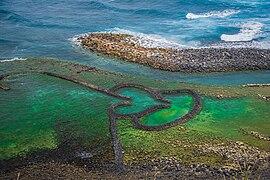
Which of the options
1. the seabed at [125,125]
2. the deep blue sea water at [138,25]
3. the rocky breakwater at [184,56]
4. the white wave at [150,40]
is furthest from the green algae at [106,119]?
the white wave at [150,40]

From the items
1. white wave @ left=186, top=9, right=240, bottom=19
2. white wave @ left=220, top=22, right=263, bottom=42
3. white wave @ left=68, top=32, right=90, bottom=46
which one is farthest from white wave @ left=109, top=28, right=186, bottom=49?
white wave @ left=186, top=9, right=240, bottom=19

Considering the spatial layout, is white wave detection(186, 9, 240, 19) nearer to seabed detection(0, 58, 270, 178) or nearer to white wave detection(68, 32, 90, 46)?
white wave detection(68, 32, 90, 46)

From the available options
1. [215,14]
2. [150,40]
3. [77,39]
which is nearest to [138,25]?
[150,40]

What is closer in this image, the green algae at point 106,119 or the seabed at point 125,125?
the seabed at point 125,125

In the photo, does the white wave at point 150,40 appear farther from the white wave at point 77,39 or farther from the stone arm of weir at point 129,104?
the stone arm of weir at point 129,104

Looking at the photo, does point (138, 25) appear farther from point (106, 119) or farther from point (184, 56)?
point (106, 119)
